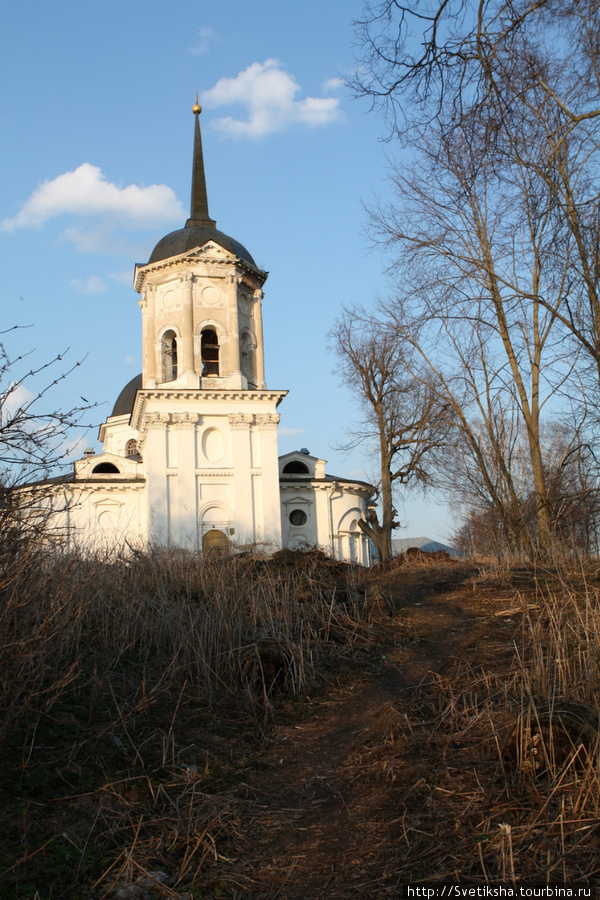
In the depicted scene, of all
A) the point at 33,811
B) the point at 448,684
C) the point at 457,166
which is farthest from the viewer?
the point at 457,166

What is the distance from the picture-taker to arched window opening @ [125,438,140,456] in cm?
4141

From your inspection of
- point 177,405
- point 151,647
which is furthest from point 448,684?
point 177,405

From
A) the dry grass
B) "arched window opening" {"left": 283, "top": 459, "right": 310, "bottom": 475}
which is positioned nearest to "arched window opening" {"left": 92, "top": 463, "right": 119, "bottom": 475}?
"arched window opening" {"left": 283, "top": 459, "right": 310, "bottom": 475}

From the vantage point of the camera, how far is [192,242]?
3341cm

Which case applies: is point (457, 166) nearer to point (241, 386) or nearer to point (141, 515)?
point (241, 386)

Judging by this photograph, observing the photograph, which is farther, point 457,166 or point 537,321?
point 537,321

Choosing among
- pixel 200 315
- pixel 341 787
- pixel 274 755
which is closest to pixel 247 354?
pixel 200 315

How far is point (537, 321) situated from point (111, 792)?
12.6 meters

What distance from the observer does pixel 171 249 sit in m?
33.6

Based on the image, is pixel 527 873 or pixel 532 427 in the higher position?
pixel 532 427

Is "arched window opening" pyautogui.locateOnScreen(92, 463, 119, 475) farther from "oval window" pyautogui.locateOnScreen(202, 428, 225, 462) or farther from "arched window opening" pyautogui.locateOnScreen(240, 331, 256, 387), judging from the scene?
"arched window opening" pyautogui.locateOnScreen(240, 331, 256, 387)

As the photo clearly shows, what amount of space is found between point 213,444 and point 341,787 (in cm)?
2819

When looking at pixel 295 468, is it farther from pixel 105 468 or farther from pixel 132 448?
pixel 132 448

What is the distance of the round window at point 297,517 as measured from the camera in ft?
120
